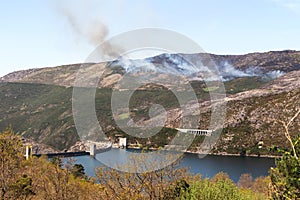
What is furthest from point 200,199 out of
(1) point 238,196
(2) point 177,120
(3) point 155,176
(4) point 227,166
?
(2) point 177,120

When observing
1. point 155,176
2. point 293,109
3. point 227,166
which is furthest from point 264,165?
point 155,176

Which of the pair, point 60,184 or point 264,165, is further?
point 264,165

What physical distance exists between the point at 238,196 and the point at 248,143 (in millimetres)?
137411

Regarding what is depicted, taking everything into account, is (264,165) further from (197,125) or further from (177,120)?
(177,120)

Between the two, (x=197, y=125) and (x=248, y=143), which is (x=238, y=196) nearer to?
(x=248, y=143)

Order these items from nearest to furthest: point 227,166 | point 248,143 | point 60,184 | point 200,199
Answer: point 200,199 < point 60,184 < point 227,166 < point 248,143

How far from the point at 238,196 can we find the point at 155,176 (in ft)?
22.6

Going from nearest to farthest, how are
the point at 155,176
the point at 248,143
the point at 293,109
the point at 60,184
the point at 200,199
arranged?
1. the point at 200,199
2. the point at 155,176
3. the point at 60,184
4. the point at 293,109
5. the point at 248,143

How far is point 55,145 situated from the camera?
184625 millimetres

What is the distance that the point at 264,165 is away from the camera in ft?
351

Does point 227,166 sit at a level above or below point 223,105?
below

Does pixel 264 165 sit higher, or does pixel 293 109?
pixel 293 109

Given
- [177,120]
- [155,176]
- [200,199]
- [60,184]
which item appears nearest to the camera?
[200,199]

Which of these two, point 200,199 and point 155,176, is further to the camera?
point 155,176
